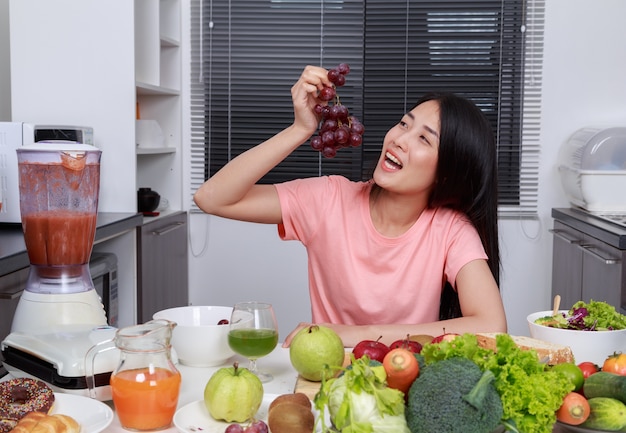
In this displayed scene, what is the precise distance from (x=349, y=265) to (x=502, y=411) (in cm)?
109

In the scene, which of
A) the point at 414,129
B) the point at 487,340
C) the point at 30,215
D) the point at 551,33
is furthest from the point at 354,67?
the point at 487,340

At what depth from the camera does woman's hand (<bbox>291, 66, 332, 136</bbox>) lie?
1.84 metres

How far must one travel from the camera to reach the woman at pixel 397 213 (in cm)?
196

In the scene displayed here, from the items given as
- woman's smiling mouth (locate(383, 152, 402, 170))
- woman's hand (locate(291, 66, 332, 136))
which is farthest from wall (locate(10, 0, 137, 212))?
woman's smiling mouth (locate(383, 152, 402, 170))

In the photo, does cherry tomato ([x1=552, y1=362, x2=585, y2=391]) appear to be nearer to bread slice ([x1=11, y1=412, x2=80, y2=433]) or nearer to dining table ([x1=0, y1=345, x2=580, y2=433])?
dining table ([x1=0, y1=345, x2=580, y2=433])

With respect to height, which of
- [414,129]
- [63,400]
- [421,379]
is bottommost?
[63,400]

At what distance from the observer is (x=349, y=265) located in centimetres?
206

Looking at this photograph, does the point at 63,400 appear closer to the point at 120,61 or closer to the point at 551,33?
the point at 120,61

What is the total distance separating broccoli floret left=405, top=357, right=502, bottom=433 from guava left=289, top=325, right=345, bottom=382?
15.2 inches

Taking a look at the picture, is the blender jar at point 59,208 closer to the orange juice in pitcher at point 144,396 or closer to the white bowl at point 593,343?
the orange juice in pitcher at point 144,396

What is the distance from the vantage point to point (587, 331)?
141 cm

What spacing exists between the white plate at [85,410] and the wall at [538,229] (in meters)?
2.90

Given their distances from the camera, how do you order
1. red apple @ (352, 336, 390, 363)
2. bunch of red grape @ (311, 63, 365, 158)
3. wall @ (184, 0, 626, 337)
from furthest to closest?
wall @ (184, 0, 626, 337) < bunch of red grape @ (311, 63, 365, 158) < red apple @ (352, 336, 390, 363)

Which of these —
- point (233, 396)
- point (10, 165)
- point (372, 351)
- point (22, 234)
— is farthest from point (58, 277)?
point (10, 165)
